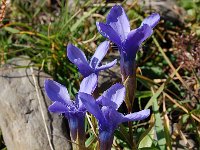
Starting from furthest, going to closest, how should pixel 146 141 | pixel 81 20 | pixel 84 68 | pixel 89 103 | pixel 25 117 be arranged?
pixel 81 20
pixel 25 117
pixel 146 141
pixel 84 68
pixel 89 103

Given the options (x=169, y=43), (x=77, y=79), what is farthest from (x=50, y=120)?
(x=169, y=43)

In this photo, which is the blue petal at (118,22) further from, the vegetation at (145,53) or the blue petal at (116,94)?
the vegetation at (145,53)

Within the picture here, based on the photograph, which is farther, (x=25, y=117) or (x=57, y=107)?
(x=25, y=117)

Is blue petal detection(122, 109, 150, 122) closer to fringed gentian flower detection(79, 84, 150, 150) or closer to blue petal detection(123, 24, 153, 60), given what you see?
fringed gentian flower detection(79, 84, 150, 150)

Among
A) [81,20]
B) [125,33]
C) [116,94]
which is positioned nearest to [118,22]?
[125,33]

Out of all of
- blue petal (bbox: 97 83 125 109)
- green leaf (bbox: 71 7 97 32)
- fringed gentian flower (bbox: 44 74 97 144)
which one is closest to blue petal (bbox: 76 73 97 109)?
fringed gentian flower (bbox: 44 74 97 144)

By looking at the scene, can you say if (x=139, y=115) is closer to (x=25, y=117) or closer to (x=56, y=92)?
(x=56, y=92)

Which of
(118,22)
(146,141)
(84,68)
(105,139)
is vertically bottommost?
(146,141)
